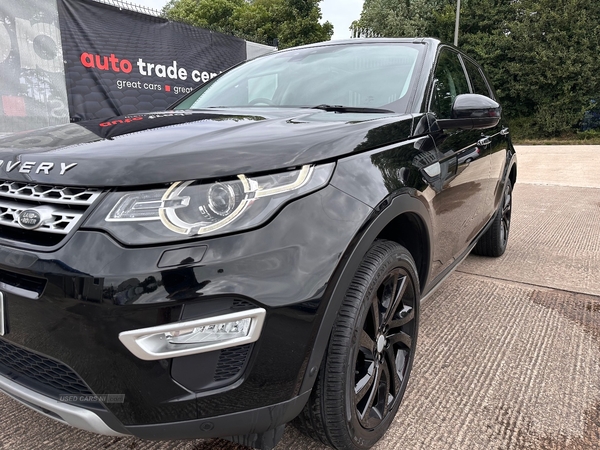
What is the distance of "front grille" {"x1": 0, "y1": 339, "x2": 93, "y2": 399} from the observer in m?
1.26

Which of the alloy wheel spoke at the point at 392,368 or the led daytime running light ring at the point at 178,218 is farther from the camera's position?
the alloy wheel spoke at the point at 392,368

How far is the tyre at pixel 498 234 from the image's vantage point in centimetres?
394

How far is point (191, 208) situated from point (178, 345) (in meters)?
0.36

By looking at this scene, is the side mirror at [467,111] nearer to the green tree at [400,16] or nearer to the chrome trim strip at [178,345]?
the chrome trim strip at [178,345]

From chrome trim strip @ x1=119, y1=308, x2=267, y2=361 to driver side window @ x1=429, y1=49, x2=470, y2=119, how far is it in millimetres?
1514

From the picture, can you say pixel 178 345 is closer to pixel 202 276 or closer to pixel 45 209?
pixel 202 276

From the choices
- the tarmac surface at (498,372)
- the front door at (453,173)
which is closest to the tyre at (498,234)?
the tarmac surface at (498,372)

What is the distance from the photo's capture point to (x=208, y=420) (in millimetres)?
1209

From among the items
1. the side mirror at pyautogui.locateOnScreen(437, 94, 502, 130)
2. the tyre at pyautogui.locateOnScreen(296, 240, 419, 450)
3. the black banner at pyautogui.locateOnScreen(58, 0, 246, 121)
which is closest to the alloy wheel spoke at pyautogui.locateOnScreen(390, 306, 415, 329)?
the tyre at pyautogui.locateOnScreen(296, 240, 419, 450)

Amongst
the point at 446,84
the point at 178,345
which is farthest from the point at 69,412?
the point at 446,84

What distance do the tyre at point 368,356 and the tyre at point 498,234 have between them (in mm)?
2295

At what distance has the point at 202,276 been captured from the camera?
1143 mm

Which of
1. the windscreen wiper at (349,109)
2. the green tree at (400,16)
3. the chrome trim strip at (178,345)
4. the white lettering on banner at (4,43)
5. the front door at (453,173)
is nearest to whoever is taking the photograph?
the chrome trim strip at (178,345)

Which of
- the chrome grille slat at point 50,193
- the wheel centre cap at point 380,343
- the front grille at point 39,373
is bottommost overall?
the wheel centre cap at point 380,343
